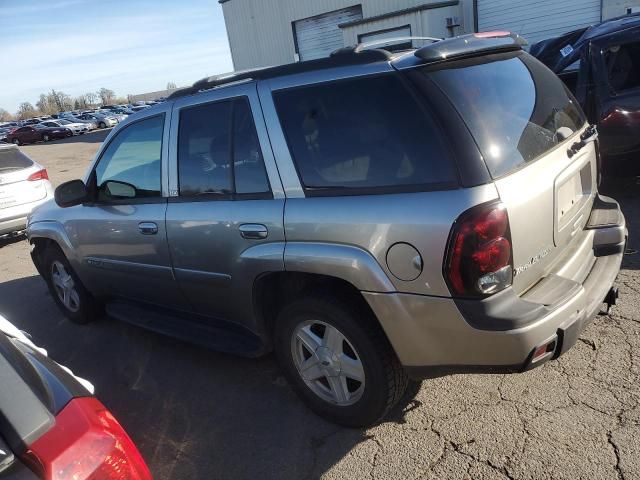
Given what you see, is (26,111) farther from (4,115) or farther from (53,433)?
(53,433)

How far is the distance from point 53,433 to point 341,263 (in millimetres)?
1408

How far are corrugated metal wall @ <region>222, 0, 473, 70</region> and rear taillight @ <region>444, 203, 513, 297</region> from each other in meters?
19.0

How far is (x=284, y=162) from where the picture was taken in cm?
273

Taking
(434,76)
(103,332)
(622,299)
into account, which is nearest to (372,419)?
(434,76)

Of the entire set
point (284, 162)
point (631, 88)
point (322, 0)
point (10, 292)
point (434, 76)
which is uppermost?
point (322, 0)

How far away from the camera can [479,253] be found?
2158 mm

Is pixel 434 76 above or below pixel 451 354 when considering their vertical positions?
above

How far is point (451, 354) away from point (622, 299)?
2.12 meters

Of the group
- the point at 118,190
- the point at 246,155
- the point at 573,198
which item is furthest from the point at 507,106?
the point at 118,190

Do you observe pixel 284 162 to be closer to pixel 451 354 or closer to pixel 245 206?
pixel 245 206

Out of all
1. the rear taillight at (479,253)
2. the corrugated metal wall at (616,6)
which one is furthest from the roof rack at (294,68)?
the corrugated metal wall at (616,6)

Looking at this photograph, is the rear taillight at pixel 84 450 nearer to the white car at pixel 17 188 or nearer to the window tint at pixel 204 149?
the window tint at pixel 204 149

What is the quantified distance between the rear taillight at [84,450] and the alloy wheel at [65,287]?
3475 mm

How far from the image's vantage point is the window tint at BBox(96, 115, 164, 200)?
352 centimetres
